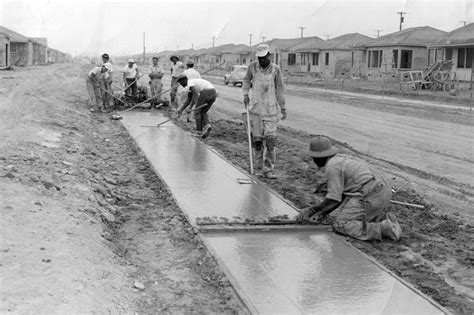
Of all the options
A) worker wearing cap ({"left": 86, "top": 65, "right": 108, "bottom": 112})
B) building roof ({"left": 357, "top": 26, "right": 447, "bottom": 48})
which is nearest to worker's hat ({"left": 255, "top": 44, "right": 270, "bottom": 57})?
worker wearing cap ({"left": 86, "top": 65, "right": 108, "bottom": 112})

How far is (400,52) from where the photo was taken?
45031 millimetres

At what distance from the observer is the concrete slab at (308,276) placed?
175 inches

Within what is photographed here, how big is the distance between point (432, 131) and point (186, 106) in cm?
738

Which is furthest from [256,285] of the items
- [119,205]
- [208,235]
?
[119,205]

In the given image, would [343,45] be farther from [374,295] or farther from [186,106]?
[374,295]

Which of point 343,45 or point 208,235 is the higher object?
point 343,45

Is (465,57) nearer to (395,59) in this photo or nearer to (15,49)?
(395,59)

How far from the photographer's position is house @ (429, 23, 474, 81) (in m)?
35.5

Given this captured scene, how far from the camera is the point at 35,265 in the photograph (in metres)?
4.59

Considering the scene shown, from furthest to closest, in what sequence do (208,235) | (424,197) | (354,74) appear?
(354,74), (424,197), (208,235)

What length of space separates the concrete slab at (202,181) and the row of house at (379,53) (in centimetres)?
1572

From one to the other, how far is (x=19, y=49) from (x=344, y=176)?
65838 millimetres

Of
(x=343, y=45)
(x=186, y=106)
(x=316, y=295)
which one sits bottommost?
(x=316, y=295)

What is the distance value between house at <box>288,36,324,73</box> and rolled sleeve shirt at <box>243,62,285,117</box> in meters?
50.4
